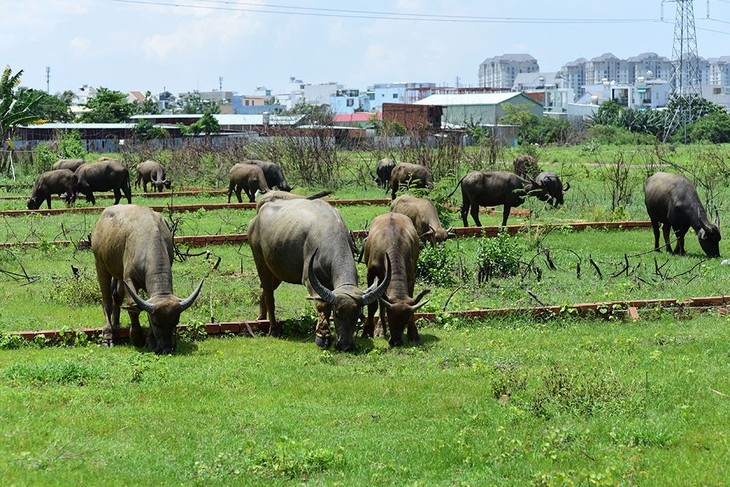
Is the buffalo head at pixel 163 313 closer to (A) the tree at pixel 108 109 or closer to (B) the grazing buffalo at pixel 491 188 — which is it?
(B) the grazing buffalo at pixel 491 188

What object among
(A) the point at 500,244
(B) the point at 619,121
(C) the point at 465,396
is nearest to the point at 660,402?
(C) the point at 465,396

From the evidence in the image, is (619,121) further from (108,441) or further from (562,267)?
(108,441)

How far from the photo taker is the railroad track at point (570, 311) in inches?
465

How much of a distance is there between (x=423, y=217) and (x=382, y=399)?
7205 mm

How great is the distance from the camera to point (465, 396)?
888 cm

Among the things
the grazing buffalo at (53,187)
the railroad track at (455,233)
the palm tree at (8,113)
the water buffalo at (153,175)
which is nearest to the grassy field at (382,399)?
the railroad track at (455,233)

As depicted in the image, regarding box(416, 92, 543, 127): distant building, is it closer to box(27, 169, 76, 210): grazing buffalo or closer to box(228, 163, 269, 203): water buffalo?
box(228, 163, 269, 203): water buffalo

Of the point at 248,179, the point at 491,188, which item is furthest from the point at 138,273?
the point at 248,179

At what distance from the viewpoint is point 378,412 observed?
8430 millimetres

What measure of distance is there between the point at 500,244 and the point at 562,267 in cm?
158

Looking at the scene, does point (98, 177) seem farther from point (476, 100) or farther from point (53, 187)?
point (476, 100)

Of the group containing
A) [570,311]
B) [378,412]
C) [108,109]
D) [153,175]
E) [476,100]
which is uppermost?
[476,100]

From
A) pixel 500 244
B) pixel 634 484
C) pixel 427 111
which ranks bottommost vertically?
pixel 634 484

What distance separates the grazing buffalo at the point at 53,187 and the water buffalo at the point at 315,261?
53.8ft
